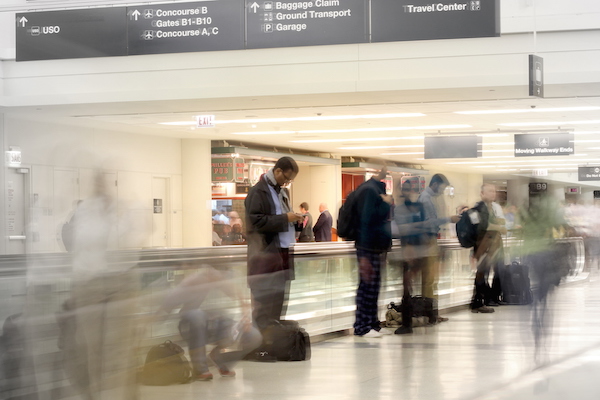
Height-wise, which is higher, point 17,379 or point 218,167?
point 218,167

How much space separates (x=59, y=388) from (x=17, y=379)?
43.1 inches

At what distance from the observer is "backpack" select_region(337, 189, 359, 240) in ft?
27.2

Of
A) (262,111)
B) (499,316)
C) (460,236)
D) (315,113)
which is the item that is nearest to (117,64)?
(262,111)

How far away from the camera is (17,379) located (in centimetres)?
546

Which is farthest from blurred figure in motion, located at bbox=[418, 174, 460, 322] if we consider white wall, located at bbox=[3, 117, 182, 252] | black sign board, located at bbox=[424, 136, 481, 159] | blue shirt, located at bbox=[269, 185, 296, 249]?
black sign board, located at bbox=[424, 136, 481, 159]

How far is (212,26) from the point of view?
11672 mm

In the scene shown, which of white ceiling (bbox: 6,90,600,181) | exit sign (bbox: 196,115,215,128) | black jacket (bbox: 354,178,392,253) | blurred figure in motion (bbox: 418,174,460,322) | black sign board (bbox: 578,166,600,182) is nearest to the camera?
black jacket (bbox: 354,178,392,253)

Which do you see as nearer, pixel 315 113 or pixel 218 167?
pixel 315 113

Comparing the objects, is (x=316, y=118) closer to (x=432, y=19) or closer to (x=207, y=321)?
(x=432, y=19)

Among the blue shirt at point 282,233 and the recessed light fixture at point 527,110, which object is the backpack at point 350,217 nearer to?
the blue shirt at point 282,233

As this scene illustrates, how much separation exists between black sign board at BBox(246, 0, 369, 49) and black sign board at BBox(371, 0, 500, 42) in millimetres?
260

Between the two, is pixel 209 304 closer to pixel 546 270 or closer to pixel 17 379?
pixel 17 379

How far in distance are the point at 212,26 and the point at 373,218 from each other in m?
4.87

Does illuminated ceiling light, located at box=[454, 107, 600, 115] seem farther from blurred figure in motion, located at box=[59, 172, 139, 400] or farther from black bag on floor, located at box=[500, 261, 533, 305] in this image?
blurred figure in motion, located at box=[59, 172, 139, 400]
